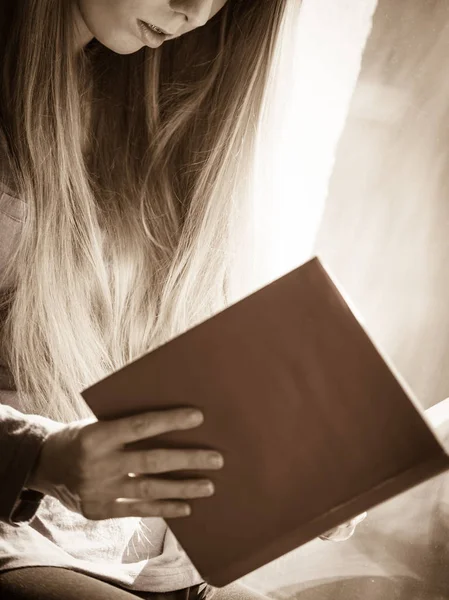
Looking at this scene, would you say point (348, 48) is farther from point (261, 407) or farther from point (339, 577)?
point (339, 577)

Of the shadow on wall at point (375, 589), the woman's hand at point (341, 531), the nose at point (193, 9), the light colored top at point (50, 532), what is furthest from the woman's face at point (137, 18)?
the shadow on wall at point (375, 589)

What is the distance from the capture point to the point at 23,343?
0.79m

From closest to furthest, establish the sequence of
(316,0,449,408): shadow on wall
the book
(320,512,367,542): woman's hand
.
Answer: the book
(320,512,367,542): woman's hand
(316,0,449,408): shadow on wall

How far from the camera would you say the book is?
48 centimetres

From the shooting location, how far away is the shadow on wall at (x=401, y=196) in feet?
3.28

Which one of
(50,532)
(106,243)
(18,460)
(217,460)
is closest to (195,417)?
(217,460)

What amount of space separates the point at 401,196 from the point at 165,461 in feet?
2.37

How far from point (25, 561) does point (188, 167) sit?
651 millimetres

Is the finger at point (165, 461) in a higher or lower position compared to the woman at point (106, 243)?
lower

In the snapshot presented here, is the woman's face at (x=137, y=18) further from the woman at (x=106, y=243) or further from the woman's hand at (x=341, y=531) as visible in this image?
the woman's hand at (x=341, y=531)

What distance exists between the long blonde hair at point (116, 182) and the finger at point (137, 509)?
268mm

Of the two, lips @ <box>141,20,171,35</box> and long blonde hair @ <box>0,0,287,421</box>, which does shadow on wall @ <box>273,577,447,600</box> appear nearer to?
long blonde hair @ <box>0,0,287,421</box>

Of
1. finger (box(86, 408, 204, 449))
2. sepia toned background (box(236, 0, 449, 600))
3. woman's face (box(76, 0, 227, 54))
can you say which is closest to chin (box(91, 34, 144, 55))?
woman's face (box(76, 0, 227, 54))

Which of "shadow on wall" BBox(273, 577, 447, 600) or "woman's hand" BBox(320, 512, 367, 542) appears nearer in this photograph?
"woman's hand" BBox(320, 512, 367, 542)
